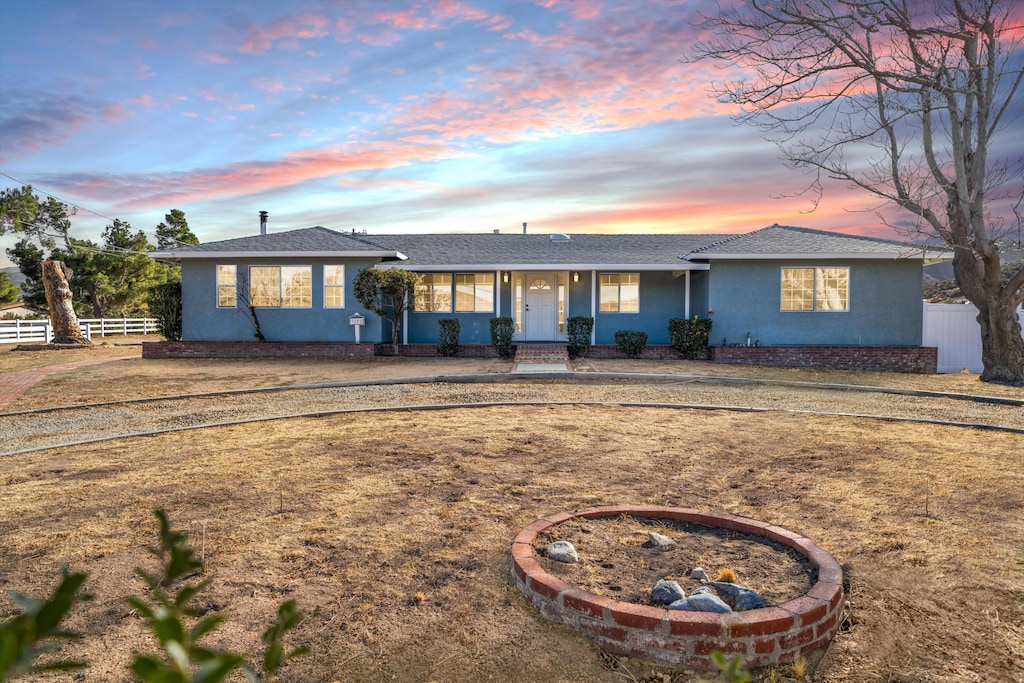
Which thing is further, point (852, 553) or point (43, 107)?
point (43, 107)

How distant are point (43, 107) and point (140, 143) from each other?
16.3 feet

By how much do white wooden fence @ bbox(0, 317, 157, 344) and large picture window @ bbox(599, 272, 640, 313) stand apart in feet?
66.0

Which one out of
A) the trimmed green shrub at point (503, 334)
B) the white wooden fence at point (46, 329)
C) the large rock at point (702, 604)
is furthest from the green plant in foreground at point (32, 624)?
the white wooden fence at point (46, 329)

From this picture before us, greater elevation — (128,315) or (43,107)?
(43,107)

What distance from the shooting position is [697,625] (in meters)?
2.98

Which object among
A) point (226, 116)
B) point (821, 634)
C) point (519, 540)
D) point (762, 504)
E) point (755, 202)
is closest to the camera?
point (821, 634)

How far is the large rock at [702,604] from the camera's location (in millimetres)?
3111

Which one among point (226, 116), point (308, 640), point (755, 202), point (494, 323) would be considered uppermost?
point (226, 116)

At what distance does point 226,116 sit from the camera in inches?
584

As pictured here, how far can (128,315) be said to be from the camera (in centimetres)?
4100

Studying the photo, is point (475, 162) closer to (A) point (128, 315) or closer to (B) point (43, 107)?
(B) point (43, 107)

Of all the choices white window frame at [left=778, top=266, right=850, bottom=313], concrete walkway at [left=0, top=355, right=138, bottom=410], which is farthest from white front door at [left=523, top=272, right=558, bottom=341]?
concrete walkway at [left=0, top=355, right=138, bottom=410]

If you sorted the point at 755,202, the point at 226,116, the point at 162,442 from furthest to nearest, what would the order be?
the point at 755,202 < the point at 226,116 < the point at 162,442

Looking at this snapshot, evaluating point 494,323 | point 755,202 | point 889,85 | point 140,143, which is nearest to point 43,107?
point 140,143
